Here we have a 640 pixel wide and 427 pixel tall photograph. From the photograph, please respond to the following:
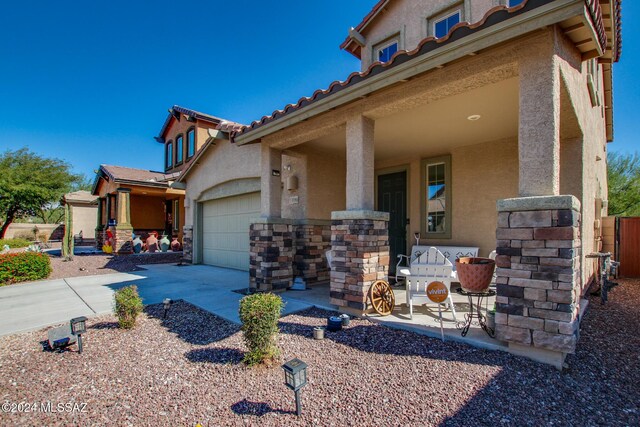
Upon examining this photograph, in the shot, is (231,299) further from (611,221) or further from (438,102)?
(611,221)

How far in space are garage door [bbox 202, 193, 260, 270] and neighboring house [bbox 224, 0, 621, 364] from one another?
2.07 meters

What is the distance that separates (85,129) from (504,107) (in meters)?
22.8

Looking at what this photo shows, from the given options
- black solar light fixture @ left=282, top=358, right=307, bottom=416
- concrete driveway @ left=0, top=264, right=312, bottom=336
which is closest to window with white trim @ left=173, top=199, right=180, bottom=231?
concrete driveway @ left=0, top=264, right=312, bottom=336

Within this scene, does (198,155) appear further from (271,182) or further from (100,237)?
(100,237)

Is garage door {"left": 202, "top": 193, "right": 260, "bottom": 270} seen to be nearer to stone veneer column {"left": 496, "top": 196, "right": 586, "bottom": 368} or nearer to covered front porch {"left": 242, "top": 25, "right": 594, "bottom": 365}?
covered front porch {"left": 242, "top": 25, "right": 594, "bottom": 365}

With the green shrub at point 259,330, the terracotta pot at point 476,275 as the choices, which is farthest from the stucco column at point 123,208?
the terracotta pot at point 476,275

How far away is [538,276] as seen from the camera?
2.74 meters

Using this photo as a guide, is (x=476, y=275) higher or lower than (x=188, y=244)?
higher

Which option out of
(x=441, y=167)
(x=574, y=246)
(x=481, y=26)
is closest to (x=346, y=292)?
(x=574, y=246)

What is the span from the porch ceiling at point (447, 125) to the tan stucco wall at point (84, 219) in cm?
2317

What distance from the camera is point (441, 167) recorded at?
6.64 meters

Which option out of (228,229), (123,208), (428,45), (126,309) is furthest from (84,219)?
(428,45)

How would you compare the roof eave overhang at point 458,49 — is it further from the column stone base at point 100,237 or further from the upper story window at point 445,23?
the column stone base at point 100,237

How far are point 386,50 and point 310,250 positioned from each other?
519cm
